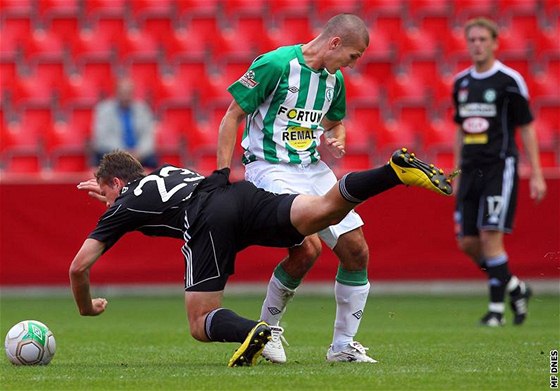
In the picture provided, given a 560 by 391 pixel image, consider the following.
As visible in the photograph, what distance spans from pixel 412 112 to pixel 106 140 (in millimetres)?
4116

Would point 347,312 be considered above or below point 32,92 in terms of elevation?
below

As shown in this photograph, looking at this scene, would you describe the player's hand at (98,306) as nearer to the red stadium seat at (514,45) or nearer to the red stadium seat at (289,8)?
the red stadium seat at (289,8)

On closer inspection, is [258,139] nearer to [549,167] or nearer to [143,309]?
[143,309]

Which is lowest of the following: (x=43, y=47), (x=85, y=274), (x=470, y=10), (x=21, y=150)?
(x=85, y=274)

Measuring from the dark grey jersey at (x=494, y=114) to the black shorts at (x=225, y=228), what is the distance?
152 inches

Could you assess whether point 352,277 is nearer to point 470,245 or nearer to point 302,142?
point 302,142

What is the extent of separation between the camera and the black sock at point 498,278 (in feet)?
33.0

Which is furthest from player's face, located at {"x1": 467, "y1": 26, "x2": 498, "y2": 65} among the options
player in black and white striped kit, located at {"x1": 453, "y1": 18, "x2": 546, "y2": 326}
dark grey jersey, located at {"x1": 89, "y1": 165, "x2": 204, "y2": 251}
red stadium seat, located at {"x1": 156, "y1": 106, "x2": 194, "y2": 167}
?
red stadium seat, located at {"x1": 156, "y1": 106, "x2": 194, "y2": 167}

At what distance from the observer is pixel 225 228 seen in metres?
6.73

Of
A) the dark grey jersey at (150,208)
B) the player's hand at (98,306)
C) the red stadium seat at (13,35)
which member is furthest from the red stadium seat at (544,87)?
the player's hand at (98,306)

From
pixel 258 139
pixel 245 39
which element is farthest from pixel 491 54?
pixel 245 39

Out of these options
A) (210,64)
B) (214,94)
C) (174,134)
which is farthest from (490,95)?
(210,64)

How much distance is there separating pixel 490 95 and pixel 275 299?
3.76 meters

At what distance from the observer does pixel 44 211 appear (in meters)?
12.8
